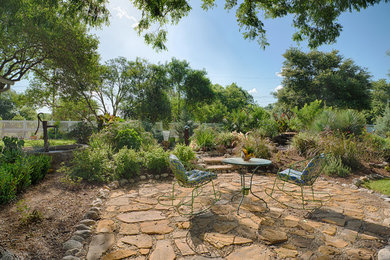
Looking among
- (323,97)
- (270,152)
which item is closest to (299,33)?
(270,152)

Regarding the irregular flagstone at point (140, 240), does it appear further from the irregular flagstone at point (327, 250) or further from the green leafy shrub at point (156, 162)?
the green leafy shrub at point (156, 162)

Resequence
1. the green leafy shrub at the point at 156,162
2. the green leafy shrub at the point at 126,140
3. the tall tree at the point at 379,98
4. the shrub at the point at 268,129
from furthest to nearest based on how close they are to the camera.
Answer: the tall tree at the point at 379,98 < the shrub at the point at 268,129 < the green leafy shrub at the point at 126,140 < the green leafy shrub at the point at 156,162

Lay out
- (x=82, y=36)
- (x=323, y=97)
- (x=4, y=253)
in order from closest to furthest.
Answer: (x=4, y=253)
(x=82, y=36)
(x=323, y=97)

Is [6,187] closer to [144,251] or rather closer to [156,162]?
[144,251]

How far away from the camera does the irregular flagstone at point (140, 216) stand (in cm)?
300

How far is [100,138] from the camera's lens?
6473 millimetres

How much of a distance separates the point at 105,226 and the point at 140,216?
1.65 ft

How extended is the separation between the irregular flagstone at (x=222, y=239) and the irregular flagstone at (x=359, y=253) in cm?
97

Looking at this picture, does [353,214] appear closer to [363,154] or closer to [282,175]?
[282,175]

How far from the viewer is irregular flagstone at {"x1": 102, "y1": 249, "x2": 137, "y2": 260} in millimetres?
2107

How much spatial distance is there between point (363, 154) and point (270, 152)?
265 centimetres

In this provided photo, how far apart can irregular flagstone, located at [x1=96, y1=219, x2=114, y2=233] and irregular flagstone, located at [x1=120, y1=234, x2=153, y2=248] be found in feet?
1.01

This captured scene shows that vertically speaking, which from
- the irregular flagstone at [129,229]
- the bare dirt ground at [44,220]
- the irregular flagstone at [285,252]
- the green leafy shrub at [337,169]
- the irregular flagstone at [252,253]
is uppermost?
the green leafy shrub at [337,169]

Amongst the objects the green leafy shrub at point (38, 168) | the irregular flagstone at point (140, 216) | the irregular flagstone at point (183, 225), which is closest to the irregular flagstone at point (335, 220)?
the irregular flagstone at point (183, 225)
